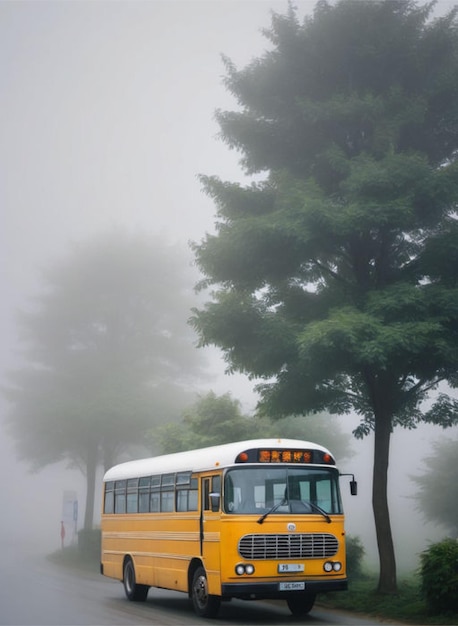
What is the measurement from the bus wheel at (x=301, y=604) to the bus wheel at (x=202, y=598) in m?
1.76

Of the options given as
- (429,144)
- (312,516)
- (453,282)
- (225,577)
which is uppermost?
(429,144)

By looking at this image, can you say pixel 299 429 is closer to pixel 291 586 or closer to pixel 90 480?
pixel 90 480

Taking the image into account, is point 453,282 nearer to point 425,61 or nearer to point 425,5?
point 425,61

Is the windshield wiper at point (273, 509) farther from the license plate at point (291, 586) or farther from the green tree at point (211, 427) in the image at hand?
the green tree at point (211, 427)

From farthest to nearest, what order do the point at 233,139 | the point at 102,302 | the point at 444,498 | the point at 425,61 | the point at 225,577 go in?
1. the point at 102,302
2. the point at 444,498
3. the point at 233,139
4. the point at 425,61
5. the point at 225,577

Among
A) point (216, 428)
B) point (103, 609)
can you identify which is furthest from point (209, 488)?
point (216, 428)

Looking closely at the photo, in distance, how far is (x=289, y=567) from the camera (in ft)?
43.7

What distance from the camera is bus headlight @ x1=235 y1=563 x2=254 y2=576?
42.8 feet

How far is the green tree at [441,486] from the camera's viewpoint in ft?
105

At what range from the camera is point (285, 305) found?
18938 mm

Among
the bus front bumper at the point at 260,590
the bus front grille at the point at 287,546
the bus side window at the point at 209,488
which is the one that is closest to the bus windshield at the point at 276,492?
the bus side window at the point at 209,488

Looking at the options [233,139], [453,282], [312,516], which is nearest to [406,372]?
[453,282]

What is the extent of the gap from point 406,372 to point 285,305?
3581 millimetres

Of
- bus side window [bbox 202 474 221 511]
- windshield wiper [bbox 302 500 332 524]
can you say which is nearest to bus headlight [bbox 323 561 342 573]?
windshield wiper [bbox 302 500 332 524]
